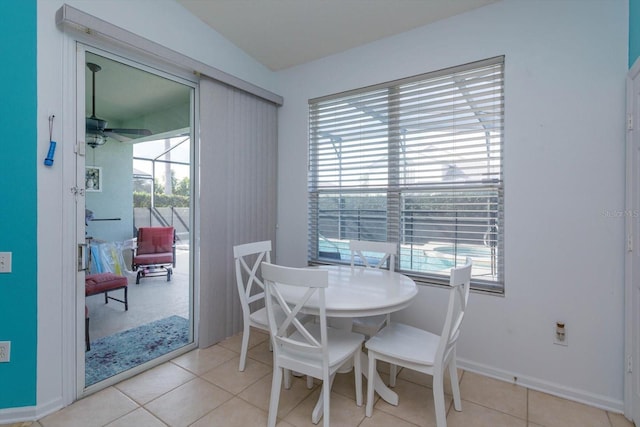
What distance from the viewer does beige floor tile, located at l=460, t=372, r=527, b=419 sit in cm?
189

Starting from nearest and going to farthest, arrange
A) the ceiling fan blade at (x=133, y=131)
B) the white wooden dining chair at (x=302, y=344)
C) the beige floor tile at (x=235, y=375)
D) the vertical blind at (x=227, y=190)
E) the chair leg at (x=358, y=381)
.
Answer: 1. the white wooden dining chair at (x=302, y=344)
2. the chair leg at (x=358, y=381)
3. the beige floor tile at (x=235, y=375)
4. the ceiling fan blade at (x=133, y=131)
5. the vertical blind at (x=227, y=190)

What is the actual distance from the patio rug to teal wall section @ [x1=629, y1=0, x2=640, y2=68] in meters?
3.76

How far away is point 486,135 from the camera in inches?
90.4

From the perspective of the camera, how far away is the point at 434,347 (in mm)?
1782

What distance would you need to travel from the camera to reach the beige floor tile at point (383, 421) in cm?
173

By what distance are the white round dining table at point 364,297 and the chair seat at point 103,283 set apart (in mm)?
1423

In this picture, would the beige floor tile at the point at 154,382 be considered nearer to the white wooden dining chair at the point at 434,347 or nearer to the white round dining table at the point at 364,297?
the white round dining table at the point at 364,297

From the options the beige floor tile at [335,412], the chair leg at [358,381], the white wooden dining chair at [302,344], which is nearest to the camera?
the white wooden dining chair at [302,344]

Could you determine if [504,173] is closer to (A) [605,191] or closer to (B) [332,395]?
(A) [605,191]

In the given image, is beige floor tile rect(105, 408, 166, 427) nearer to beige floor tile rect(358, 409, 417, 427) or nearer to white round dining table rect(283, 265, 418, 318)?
white round dining table rect(283, 265, 418, 318)

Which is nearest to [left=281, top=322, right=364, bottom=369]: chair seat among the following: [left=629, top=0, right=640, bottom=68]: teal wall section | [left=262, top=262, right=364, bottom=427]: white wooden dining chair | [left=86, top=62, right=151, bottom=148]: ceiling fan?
[left=262, top=262, right=364, bottom=427]: white wooden dining chair

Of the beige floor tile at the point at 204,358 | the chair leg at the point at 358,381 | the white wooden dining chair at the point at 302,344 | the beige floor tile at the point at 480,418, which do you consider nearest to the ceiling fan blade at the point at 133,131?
the white wooden dining chair at the point at 302,344

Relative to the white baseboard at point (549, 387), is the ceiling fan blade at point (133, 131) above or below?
above

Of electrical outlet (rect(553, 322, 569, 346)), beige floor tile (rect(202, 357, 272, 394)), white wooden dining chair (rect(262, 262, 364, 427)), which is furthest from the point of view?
beige floor tile (rect(202, 357, 272, 394))
